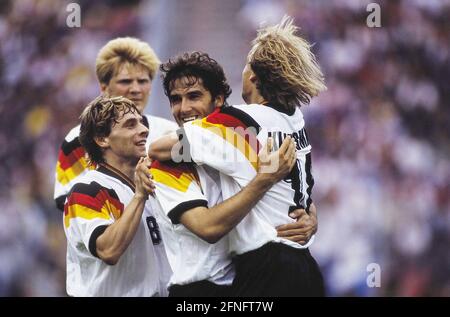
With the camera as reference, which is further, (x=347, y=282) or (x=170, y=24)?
(x=170, y=24)

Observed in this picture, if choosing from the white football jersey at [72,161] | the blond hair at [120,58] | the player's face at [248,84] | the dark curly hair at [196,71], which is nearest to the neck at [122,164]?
the dark curly hair at [196,71]

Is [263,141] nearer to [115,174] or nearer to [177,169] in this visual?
[177,169]

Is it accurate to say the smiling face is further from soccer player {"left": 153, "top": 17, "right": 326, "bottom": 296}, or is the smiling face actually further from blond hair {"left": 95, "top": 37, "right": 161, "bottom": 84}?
blond hair {"left": 95, "top": 37, "right": 161, "bottom": 84}

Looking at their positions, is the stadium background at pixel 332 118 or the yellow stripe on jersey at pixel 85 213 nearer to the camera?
the yellow stripe on jersey at pixel 85 213

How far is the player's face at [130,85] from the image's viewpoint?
501 centimetres

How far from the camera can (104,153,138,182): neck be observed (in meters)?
4.15

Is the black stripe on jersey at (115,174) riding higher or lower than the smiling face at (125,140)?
lower

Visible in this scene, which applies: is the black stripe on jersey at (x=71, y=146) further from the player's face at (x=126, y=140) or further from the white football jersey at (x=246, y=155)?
the white football jersey at (x=246, y=155)

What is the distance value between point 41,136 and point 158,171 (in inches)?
185

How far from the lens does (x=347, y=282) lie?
7.51 metres

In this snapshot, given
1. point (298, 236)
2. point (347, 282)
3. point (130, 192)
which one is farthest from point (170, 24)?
point (298, 236)

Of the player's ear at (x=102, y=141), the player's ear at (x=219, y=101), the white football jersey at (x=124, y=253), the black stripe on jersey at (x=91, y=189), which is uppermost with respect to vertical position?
the player's ear at (x=219, y=101)

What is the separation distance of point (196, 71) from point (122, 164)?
60 cm

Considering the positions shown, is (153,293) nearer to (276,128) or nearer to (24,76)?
(276,128)
